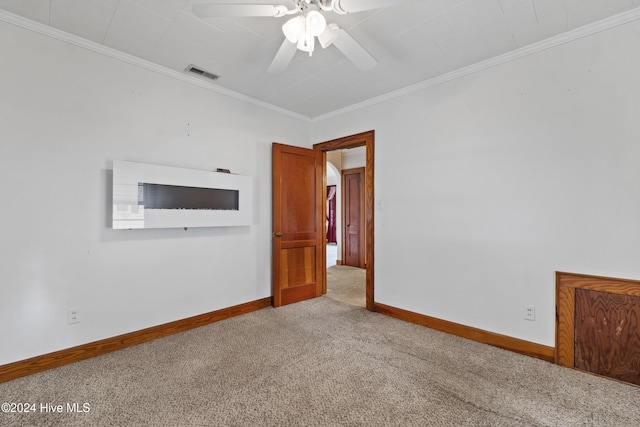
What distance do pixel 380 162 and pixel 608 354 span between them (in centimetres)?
260

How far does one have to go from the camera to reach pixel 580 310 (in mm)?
2227

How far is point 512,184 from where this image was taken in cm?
255

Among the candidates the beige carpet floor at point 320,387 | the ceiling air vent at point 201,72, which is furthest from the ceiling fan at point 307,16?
the beige carpet floor at point 320,387

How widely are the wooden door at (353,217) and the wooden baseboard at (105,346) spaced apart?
11.4 feet

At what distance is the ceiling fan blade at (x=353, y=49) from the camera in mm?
1802

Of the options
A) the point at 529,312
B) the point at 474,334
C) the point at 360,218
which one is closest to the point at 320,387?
the point at 474,334

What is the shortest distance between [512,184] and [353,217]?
411 cm

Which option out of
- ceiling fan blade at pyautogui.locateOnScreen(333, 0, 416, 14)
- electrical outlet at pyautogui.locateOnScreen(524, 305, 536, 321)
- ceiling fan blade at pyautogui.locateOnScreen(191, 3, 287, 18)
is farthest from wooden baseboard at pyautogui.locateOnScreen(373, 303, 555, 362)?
ceiling fan blade at pyautogui.locateOnScreen(191, 3, 287, 18)

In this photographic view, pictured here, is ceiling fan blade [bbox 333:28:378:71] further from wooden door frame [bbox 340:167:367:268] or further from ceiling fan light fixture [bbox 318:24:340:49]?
wooden door frame [bbox 340:167:367:268]

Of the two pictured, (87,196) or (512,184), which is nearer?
(87,196)

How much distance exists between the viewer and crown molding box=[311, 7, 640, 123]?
2066mm

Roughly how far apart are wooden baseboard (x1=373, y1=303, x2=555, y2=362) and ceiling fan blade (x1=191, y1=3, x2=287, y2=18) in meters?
3.06

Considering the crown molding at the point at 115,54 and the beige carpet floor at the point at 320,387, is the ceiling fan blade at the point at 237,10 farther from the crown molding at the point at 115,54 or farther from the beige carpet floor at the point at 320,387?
the beige carpet floor at the point at 320,387

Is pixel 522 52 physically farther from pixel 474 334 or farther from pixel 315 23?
pixel 474 334
